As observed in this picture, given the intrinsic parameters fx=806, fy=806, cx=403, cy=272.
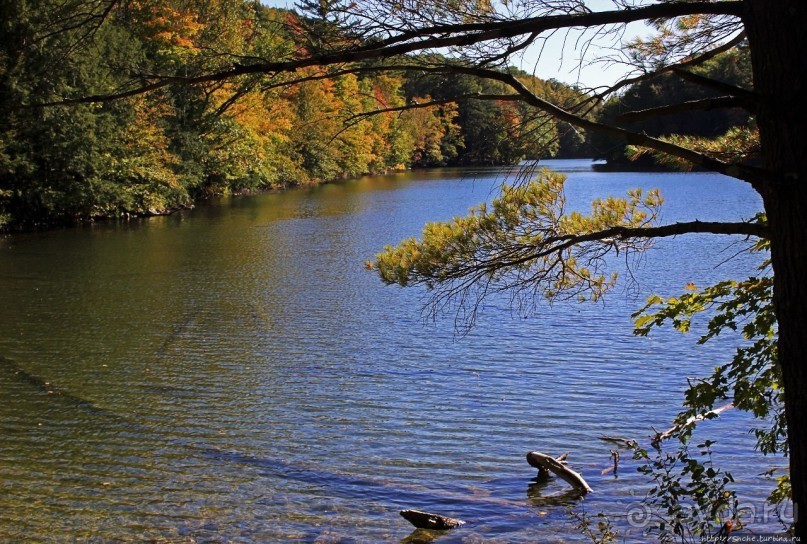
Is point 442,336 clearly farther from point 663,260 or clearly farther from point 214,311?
point 663,260

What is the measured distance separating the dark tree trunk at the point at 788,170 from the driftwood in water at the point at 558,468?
11.0ft

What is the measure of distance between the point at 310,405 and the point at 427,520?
123 inches

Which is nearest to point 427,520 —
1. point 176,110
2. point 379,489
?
point 379,489

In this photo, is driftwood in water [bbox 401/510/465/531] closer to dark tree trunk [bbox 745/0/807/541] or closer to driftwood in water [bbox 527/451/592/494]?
driftwood in water [bbox 527/451/592/494]

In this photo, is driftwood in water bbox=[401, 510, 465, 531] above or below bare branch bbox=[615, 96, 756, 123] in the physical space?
below

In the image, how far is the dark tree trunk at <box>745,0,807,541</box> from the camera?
2.67m

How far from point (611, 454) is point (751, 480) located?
3.51 ft

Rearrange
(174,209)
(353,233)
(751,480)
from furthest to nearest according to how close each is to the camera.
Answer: (174,209) → (353,233) → (751,480)

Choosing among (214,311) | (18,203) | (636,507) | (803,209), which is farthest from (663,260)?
(18,203)

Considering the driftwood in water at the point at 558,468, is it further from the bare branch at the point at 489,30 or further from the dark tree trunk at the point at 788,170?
the bare branch at the point at 489,30

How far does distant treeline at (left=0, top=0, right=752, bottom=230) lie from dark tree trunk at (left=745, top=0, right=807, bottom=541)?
1092mm

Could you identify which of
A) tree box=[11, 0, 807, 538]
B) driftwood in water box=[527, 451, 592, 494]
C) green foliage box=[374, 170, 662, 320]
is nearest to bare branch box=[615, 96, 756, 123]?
tree box=[11, 0, 807, 538]

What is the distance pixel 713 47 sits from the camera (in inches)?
169

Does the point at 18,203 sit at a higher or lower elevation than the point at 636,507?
higher
